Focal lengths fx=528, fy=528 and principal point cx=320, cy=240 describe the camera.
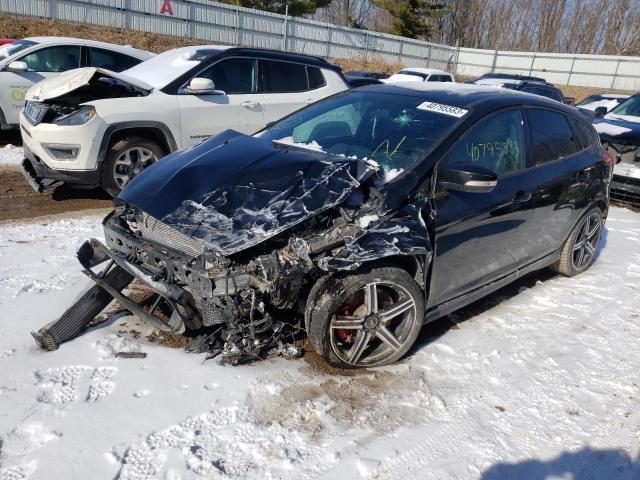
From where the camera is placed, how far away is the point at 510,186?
12.9 ft

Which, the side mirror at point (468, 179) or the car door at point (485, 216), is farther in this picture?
the car door at point (485, 216)

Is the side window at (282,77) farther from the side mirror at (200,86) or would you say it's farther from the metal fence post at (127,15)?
the metal fence post at (127,15)

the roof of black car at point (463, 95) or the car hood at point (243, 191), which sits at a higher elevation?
the roof of black car at point (463, 95)

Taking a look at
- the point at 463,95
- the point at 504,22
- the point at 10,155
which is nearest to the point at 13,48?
the point at 10,155

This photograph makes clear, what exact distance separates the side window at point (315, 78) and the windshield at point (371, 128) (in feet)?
10.6

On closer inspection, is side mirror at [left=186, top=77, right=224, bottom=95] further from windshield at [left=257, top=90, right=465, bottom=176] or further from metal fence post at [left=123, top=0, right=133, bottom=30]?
metal fence post at [left=123, top=0, right=133, bottom=30]

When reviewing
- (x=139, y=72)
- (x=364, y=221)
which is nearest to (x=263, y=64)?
(x=139, y=72)

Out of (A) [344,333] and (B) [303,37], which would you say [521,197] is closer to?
(A) [344,333]

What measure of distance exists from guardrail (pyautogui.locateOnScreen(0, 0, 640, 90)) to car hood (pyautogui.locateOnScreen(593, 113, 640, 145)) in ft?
63.2

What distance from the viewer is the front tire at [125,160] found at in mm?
5918

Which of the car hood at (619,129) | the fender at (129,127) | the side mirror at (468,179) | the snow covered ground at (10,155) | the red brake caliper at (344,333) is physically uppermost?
the side mirror at (468,179)

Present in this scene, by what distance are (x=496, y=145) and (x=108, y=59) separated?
290 inches

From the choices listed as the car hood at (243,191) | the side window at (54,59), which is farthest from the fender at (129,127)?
the side window at (54,59)

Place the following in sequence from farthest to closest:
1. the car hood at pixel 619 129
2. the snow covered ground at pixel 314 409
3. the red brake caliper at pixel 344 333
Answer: the car hood at pixel 619 129
the red brake caliper at pixel 344 333
the snow covered ground at pixel 314 409
